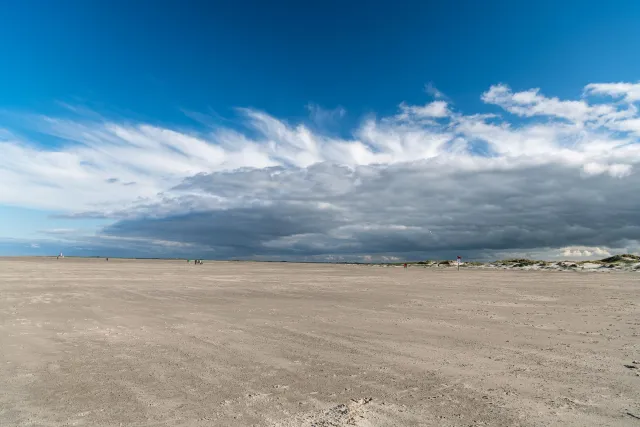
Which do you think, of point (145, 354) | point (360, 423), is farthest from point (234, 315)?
point (360, 423)

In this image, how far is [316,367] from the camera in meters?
8.08

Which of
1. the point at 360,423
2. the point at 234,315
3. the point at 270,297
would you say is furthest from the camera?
the point at 270,297

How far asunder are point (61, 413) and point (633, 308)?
19980mm

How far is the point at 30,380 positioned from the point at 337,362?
19.2 ft

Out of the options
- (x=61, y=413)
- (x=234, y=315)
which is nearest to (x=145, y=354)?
(x=61, y=413)

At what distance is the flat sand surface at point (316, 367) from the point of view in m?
5.73

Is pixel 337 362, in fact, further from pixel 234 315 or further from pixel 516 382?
pixel 234 315

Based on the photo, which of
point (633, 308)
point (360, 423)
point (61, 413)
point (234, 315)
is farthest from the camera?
point (633, 308)

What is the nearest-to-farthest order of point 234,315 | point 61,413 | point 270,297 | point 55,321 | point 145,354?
1. point 61,413
2. point 145,354
3. point 55,321
4. point 234,315
5. point 270,297

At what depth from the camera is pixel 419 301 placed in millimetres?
19188

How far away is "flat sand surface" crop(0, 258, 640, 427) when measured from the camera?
5730 millimetres

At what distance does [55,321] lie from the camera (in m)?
12.9

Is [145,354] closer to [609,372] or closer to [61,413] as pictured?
[61,413]

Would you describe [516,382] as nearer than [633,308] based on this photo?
Yes
